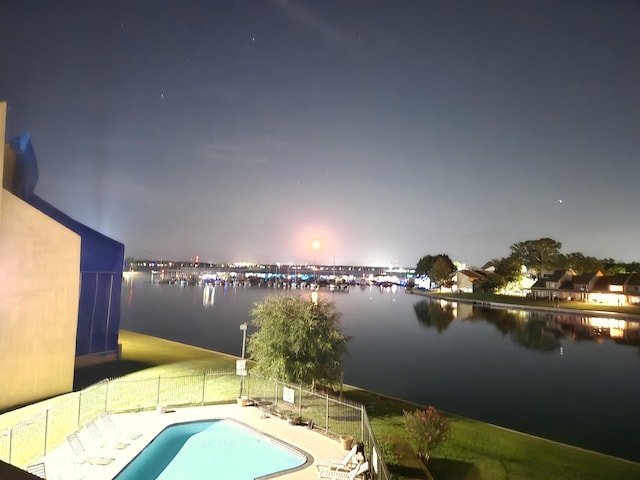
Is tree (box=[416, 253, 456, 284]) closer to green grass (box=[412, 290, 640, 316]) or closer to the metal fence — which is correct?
green grass (box=[412, 290, 640, 316])

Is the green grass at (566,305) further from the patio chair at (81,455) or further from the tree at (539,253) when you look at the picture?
the patio chair at (81,455)

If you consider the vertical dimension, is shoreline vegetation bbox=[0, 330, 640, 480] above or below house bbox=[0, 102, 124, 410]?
below

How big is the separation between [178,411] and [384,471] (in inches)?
418

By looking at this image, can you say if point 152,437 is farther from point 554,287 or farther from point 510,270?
point 510,270

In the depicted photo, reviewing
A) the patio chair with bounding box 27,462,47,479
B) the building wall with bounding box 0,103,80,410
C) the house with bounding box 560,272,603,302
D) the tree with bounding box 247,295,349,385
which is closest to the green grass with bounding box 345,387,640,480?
the tree with bounding box 247,295,349,385

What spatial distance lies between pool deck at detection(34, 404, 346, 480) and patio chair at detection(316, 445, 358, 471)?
0.24m

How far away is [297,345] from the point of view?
2117 centimetres

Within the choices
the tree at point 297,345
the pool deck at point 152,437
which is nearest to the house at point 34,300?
the pool deck at point 152,437

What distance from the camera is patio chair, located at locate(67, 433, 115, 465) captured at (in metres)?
13.0

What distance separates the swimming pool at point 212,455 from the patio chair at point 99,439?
778mm

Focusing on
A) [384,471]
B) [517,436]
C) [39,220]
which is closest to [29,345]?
[39,220]

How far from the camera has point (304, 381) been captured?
21453 mm

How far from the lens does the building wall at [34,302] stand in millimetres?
19344

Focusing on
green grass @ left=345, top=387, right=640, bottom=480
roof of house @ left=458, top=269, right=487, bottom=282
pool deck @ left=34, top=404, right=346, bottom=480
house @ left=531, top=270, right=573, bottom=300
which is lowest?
green grass @ left=345, top=387, right=640, bottom=480
